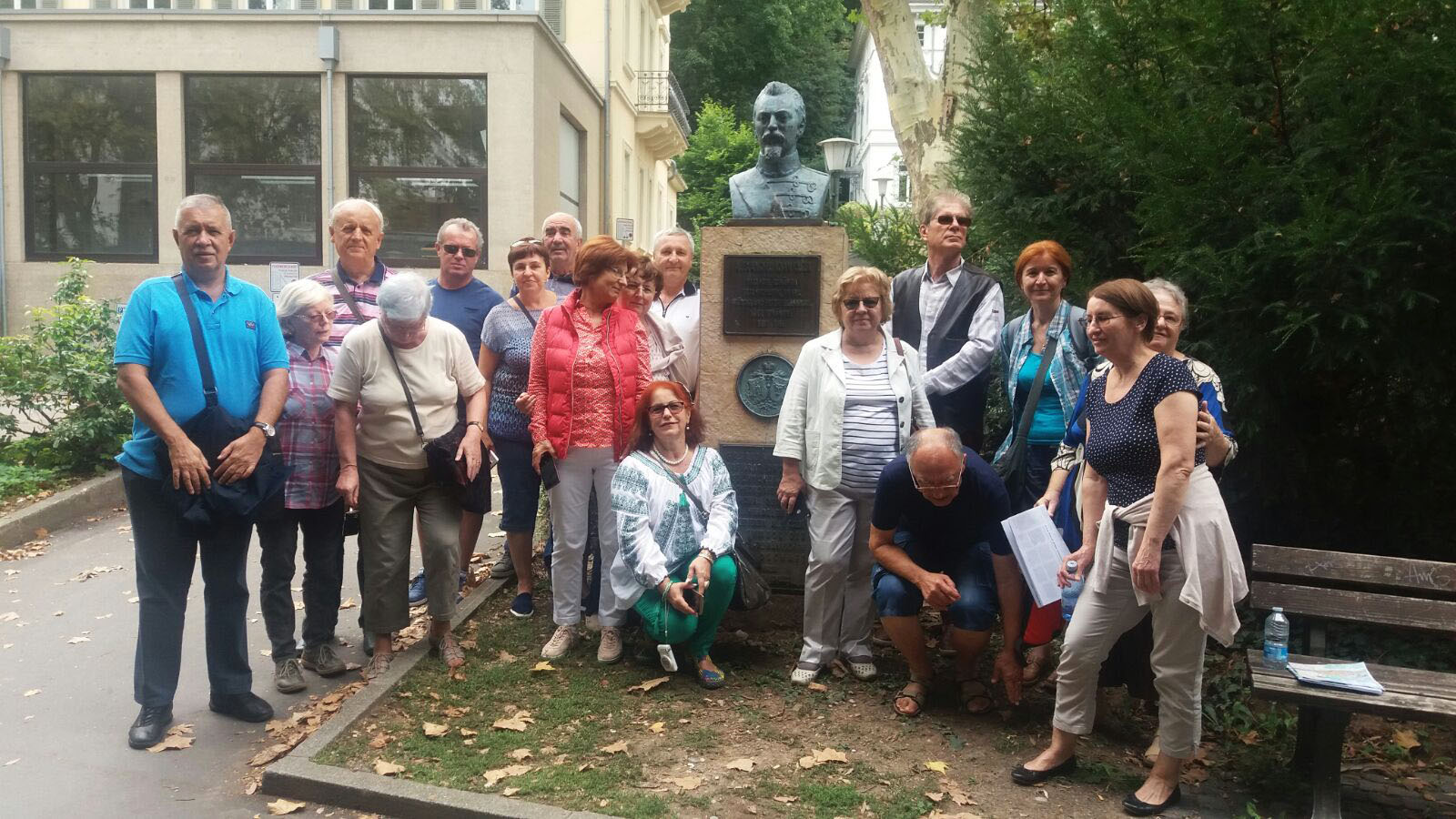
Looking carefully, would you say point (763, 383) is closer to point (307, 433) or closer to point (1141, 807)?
point (307, 433)

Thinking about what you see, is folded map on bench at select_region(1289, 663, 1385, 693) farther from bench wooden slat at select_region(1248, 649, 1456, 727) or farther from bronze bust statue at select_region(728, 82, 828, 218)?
bronze bust statue at select_region(728, 82, 828, 218)

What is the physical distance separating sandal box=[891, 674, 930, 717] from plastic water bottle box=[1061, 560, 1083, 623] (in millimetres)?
758

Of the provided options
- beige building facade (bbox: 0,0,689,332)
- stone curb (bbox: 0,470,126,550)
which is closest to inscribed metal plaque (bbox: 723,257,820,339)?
stone curb (bbox: 0,470,126,550)

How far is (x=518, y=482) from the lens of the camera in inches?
242

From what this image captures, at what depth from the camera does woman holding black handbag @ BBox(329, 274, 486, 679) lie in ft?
17.0

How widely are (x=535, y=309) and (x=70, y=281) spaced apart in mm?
6554

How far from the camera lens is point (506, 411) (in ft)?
20.2

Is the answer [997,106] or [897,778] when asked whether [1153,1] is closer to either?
[997,106]

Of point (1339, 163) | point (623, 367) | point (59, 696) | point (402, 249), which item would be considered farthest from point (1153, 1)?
A: point (402, 249)

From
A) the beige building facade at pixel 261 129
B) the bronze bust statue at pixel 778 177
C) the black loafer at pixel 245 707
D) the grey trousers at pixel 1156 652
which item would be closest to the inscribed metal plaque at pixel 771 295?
the bronze bust statue at pixel 778 177

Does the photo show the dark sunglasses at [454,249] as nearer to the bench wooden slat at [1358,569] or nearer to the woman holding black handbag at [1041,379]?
the woman holding black handbag at [1041,379]

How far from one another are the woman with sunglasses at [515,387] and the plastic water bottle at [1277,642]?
3.58 m

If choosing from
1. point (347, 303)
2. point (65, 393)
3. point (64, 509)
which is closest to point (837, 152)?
point (65, 393)

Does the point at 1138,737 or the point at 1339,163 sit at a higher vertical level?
the point at 1339,163
